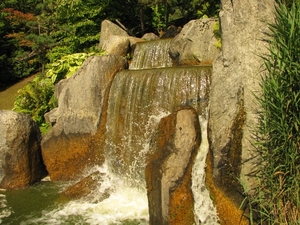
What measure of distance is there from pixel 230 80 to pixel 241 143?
3.52 feet

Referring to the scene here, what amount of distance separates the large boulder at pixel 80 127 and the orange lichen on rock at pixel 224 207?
3.42 metres

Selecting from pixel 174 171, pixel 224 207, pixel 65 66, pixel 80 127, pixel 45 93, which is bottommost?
pixel 224 207

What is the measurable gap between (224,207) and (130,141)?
3044 mm

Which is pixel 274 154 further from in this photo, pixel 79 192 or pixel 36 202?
pixel 36 202

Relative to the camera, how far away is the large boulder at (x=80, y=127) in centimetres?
787

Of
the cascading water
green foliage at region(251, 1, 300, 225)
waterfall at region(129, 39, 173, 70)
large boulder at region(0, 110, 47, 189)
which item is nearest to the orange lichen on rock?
the cascading water

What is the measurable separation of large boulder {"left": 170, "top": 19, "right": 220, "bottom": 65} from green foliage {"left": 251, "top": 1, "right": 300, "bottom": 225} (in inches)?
180

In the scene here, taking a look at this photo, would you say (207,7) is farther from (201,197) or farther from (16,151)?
(201,197)

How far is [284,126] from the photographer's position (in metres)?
3.86

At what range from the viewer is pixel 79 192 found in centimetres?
690

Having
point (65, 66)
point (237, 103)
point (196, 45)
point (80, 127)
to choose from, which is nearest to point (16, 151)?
point (80, 127)

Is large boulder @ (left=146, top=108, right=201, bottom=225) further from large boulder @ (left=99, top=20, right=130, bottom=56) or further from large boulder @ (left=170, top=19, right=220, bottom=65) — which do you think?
large boulder @ (left=99, top=20, right=130, bottom=56)

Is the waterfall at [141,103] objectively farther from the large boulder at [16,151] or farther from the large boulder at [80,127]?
the large boulder at [16,151]

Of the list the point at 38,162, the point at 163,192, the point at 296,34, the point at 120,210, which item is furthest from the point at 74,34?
the point at 296,34
